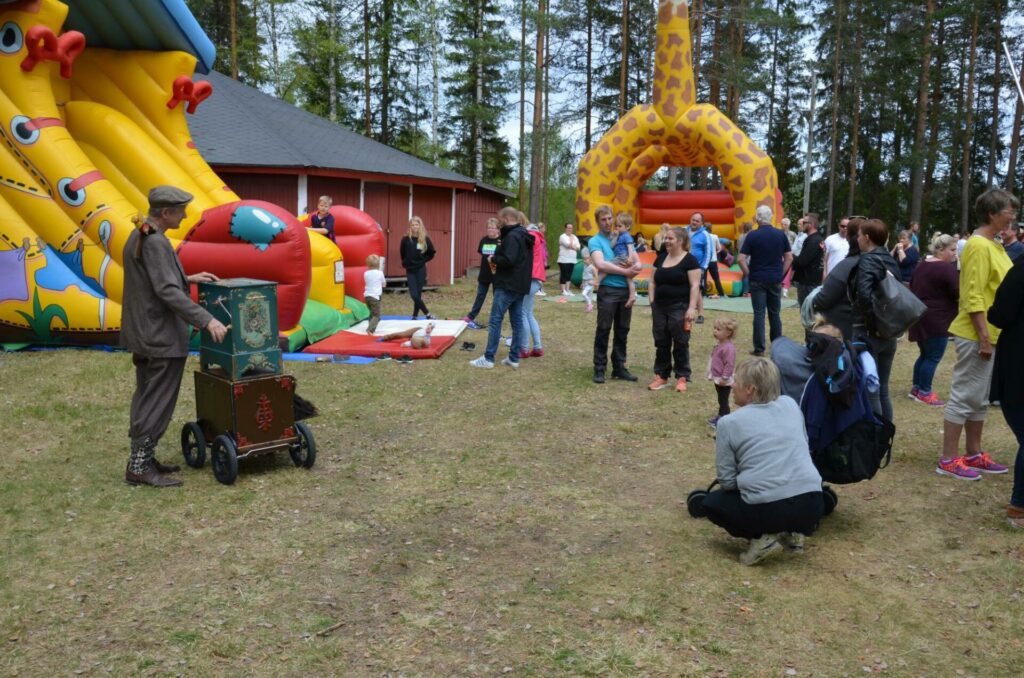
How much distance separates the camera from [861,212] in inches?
1352

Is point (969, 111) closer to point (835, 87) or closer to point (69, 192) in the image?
point (835, 87)

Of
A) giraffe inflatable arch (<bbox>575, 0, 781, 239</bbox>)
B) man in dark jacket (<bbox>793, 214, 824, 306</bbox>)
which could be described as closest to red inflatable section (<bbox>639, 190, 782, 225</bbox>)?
giraffe inflatable arch (<bbox>575, 0, 781, 239</bbox>)

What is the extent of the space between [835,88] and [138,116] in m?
29.5

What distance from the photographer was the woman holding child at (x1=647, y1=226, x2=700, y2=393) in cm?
706

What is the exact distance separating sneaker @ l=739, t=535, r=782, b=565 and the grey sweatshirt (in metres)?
0.21

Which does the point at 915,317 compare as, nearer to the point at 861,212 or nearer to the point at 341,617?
the point at 341,617

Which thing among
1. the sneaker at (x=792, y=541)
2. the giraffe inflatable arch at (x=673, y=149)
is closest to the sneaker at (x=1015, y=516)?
the sneaker at (x=792, y=541)

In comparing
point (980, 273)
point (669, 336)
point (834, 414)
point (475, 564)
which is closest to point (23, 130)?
point (669, 336)

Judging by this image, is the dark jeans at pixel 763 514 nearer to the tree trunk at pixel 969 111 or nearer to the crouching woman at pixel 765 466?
the crouching woman at pixel 765 466

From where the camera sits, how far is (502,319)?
8305 millimetres

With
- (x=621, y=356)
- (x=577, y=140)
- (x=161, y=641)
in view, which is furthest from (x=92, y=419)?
(x=577, y=140)

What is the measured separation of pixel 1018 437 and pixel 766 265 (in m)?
4.80

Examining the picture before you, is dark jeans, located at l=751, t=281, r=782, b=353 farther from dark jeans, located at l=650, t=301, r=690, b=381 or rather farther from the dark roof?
the dark roof

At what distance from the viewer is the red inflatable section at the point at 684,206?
57.1 ft
